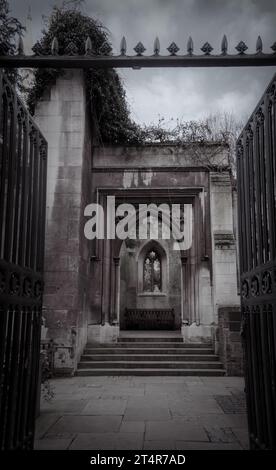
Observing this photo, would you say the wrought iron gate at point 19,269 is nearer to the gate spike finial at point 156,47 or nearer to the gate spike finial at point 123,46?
the gate spike finial at point 123,46

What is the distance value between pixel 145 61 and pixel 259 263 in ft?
5.69

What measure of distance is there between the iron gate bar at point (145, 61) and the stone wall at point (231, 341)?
6341 mm

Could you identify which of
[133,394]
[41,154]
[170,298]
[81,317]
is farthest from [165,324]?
[41,154]

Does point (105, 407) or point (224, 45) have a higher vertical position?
point (224, 45)

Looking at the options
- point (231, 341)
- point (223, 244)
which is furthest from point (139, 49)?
point (223, 244)

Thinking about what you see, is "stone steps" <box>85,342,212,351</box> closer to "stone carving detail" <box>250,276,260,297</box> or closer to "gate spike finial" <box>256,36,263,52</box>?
"stone carving detail" <box>250,276,260,297</box>

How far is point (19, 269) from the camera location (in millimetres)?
3145

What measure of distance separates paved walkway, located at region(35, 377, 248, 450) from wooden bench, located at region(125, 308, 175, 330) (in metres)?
8.60

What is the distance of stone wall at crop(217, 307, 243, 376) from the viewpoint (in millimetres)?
8328

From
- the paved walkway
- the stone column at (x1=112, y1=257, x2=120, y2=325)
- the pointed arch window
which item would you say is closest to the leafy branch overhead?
the stone column at (x1=112, y1=257, x2=120, y2=325)

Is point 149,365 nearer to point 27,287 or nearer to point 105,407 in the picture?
point 105,407

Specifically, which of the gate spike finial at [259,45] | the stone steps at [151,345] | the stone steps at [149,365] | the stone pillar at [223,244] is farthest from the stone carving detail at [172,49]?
the stone steps at [151,345]
